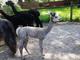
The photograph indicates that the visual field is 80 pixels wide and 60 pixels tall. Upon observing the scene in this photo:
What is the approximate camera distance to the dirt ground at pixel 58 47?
Result: 6.58 m

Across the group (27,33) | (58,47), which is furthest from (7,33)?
(58,47)

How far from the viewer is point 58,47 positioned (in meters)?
7.61

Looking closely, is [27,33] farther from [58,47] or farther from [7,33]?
[58,47]

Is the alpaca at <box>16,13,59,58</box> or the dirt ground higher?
the alpaca at <box>16,13,59,58</box>

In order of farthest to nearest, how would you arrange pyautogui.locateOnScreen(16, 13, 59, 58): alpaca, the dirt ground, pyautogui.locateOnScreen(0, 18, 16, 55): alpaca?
the dirt ground < pyautogui.locateOnScreen(0, 18, 16, 55): alpaca < pyautogui.locateOnScreen(16, 13, 59, 58): alpaca

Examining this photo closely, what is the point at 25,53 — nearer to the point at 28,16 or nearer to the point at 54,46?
the point at 54,46

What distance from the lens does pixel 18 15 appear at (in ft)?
27.1

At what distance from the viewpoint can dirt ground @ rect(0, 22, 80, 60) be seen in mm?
6584

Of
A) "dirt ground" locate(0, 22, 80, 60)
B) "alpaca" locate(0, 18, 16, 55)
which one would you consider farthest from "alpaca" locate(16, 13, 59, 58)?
"dirt ground" locate(0, 22, 80, 60)

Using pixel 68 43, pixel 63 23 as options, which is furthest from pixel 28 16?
pixel 63 23

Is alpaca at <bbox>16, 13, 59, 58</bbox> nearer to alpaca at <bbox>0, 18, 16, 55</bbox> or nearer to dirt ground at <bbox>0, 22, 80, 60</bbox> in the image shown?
alpaca at <bbox>0, 18, 16, 55</bbox>

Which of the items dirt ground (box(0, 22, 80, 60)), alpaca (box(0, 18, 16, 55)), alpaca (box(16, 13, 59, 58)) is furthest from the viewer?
dirt ground (box(0, 22, 80, 60))

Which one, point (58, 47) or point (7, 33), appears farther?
point (58, 47)

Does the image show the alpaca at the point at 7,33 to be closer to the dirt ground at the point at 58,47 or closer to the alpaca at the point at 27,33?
the alpaca at the point at 27,33
